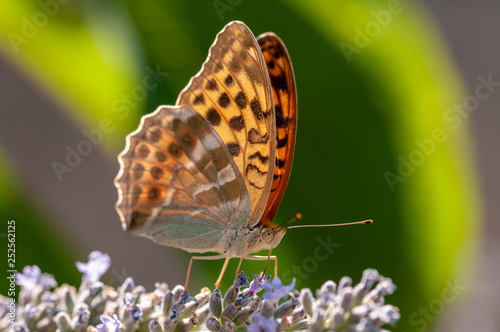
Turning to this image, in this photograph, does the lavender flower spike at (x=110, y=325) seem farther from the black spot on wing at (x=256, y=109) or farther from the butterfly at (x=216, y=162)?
the black spot on wing at (x=256, y=109)

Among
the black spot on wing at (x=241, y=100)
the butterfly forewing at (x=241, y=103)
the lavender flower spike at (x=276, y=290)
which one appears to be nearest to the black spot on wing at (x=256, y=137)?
the butterfly forewing at (x=241, y=103)

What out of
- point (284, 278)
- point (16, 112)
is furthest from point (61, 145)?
point (284, 278)

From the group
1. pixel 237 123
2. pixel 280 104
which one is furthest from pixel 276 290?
pixel 280 104

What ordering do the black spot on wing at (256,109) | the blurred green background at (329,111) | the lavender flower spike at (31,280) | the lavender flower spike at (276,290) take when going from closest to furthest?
the lavender flower spike at (276,290), the lavender flower spike at (31,280), the black spot on wing at (256,109), the blurred green background at (329,111)

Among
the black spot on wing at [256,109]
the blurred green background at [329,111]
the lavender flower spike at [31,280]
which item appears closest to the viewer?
the lavender flower spike at [31,280]

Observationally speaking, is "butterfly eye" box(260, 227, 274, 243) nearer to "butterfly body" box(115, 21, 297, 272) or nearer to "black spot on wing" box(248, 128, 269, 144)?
"butterfly body" box(115, 21, 297, 272)

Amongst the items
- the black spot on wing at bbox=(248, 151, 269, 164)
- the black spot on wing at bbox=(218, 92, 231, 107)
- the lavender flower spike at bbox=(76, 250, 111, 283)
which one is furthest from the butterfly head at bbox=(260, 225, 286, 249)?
the lavender flower spike at bbox=(76, 250, 111, 283)
